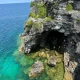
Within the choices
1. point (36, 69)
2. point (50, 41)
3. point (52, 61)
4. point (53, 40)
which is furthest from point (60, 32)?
point (36, 69)

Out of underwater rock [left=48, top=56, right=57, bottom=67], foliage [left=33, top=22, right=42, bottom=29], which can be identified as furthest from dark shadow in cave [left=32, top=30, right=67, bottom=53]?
underwater rock [left=48, top=56, right=57, bottom=67]

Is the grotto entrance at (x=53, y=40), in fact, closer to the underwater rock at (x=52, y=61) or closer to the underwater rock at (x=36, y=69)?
the underwater rock at (x=52, y=61)

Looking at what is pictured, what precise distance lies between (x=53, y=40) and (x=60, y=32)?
1207 cm

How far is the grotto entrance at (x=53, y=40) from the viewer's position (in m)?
63.8

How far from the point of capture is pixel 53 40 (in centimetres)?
6812

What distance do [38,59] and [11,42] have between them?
2752 centimetres

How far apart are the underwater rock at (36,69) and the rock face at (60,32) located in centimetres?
300

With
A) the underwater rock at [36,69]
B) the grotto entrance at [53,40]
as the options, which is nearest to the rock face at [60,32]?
the grotto entrance at [53,40]

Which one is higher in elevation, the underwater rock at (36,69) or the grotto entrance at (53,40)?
the grotto entrance at (53,40)

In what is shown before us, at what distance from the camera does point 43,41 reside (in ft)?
216

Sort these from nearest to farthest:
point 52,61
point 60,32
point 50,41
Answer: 1. point 52,61
2. point 60,32
3. point 50,41

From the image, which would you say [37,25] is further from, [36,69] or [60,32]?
[36,69]

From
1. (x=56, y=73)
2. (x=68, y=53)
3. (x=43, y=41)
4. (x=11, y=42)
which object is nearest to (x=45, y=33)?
(x=43, y=41)

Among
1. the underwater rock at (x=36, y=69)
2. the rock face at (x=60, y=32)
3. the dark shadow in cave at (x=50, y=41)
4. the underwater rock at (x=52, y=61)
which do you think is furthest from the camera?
the dark shadow in cave at (x=50, y=41)
